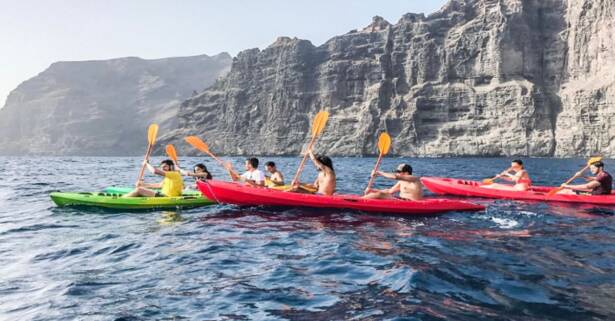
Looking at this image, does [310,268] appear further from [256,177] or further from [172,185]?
[172,185]

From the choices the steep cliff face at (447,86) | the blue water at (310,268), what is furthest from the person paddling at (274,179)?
the steep cliff face at (447,86)

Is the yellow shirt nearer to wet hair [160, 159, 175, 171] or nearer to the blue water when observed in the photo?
wet hair [160, 159, 175, 171]

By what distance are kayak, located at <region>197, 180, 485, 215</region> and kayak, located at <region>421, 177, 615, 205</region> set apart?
3.94 metres

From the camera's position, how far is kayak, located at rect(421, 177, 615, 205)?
1622 cm

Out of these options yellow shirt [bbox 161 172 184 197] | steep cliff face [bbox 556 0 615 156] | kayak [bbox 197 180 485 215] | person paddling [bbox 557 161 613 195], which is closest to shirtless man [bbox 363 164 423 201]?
kayak [bbox 197 180 485 215]

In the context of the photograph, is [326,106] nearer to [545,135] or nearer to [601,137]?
[545,135]

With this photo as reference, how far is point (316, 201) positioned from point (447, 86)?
10697cm

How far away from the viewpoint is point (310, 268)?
786 centimetres

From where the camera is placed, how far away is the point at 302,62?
144500mm

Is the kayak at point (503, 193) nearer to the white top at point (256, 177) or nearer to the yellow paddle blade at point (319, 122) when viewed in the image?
the yellow paddle blade at point (319, 122)

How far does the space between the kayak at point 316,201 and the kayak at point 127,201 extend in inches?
33.5

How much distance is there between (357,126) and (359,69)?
1869 cm

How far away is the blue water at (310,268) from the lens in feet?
19.3

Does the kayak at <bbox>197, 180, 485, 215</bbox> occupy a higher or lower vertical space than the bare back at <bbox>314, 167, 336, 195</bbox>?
lower
